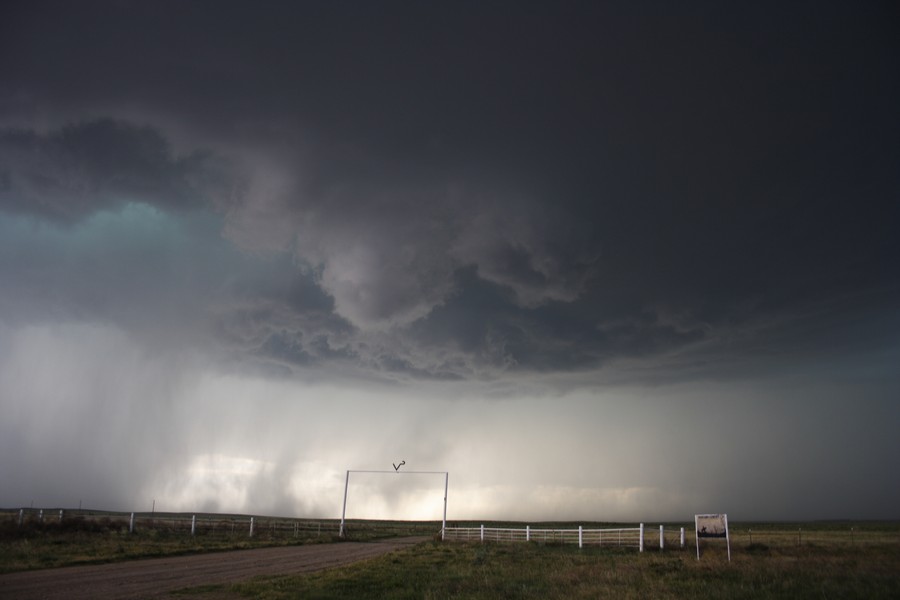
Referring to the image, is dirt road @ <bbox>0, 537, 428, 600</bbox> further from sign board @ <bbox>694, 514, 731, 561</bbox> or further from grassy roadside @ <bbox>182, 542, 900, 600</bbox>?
sign board @ <bbox>694, 514, 731, 561</bbox>

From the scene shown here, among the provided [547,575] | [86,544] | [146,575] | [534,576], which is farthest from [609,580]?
[86,544]

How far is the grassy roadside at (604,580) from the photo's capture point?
14.0 m

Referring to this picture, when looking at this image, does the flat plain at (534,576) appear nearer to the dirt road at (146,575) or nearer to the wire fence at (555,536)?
the dirt road at (146,575)

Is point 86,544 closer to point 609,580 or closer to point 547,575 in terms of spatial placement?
point 547,575

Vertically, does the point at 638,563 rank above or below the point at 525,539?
above

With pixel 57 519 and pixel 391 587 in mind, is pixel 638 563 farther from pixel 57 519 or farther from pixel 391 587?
pixel 57 519

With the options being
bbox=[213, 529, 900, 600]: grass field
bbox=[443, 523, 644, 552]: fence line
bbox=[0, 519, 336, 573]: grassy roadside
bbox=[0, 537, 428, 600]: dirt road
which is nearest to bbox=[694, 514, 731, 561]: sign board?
bbox=[213, 529, 900, 600]: grass field

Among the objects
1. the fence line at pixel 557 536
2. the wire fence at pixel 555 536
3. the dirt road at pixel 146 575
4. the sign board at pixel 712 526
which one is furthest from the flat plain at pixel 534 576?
the wire fence at pixel 555 536

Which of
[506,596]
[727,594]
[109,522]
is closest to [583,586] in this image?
[506,596]

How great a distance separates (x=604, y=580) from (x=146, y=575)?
49.0 ft

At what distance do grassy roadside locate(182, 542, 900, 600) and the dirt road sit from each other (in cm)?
166

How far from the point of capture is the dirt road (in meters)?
14.7

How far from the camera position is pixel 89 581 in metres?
16.9

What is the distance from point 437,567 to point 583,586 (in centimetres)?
845
